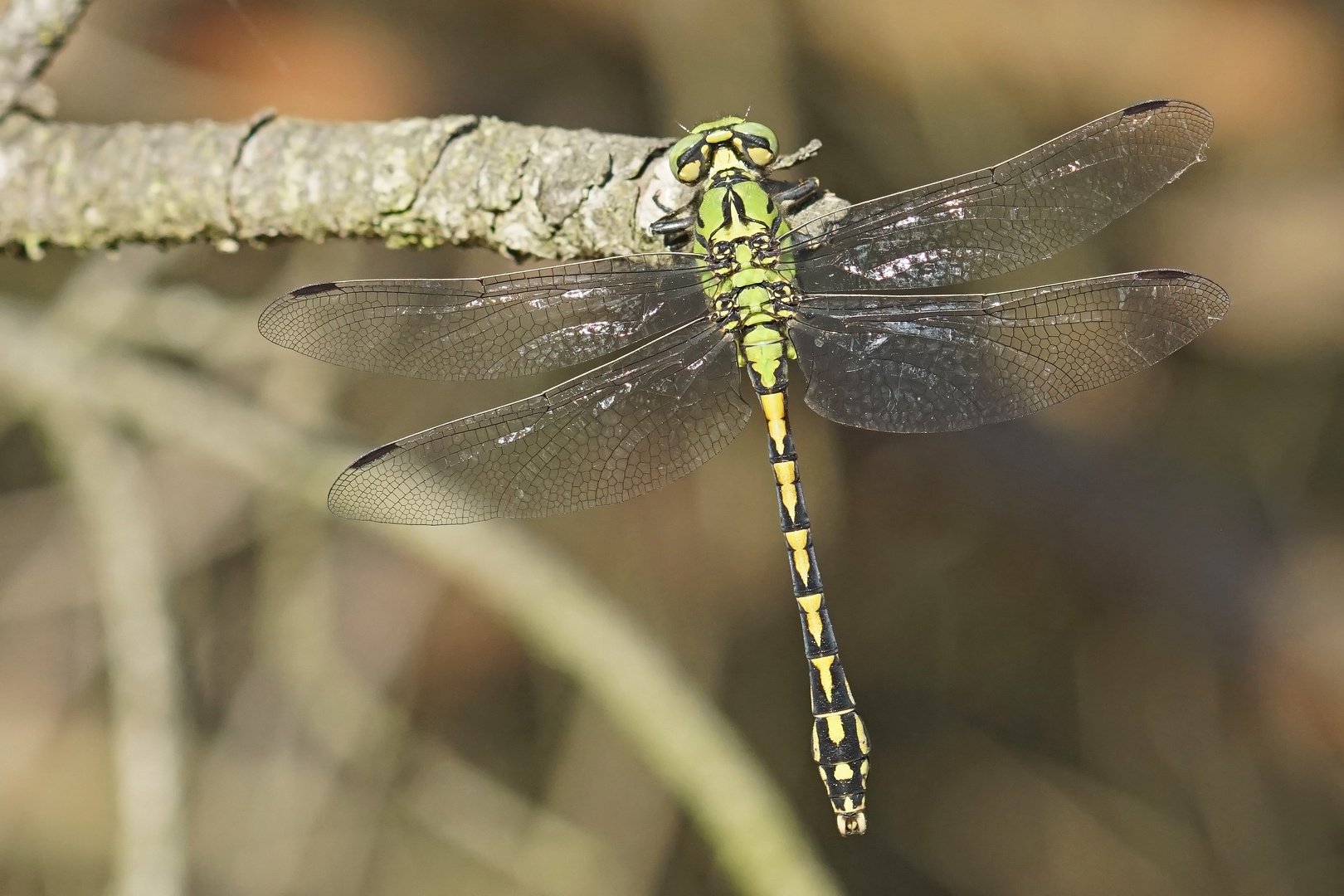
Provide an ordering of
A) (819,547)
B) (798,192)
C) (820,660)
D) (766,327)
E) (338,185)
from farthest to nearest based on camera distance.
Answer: (819,547) < (820,660) < (766,327) < (798,192) < (338,185)

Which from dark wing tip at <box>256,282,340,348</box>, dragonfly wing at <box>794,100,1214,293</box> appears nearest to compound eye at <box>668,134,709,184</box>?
dragonfly wing at <box>794,100,1214,293</box>

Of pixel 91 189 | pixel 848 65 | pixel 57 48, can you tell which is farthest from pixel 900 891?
pixel 57 48

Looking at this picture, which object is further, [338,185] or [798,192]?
[798,192]

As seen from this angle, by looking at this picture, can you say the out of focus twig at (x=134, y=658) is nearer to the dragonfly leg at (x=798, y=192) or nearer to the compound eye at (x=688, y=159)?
the compound eye at (x=688, y=159)

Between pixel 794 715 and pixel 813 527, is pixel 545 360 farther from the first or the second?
pixel 794 715

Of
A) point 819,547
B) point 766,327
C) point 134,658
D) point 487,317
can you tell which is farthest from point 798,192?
point 819,547

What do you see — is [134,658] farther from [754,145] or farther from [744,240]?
[754,145]
